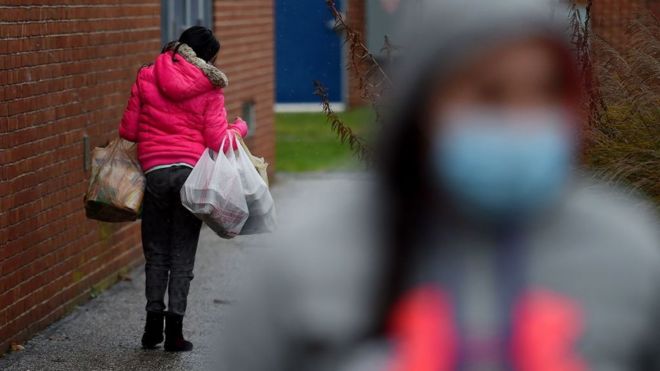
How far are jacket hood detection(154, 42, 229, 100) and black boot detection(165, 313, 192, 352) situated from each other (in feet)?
3.86

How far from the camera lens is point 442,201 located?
184 cm

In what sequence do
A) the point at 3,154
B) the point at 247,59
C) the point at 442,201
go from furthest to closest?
1. the point at 247,59
2. the point at 3,154
3. the point at 442,201

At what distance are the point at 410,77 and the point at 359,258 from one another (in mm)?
241

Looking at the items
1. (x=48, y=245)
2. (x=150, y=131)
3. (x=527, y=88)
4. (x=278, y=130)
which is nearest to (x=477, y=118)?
(x=527, y=88)

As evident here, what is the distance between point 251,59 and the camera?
50.3ft

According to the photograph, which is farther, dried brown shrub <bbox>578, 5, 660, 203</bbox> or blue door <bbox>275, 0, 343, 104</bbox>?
Result: blue door <bbox>275, 0, 343, 104</bbox>

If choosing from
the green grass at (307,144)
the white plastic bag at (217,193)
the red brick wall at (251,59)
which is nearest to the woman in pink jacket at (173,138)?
the white plastic bag at (217,193)

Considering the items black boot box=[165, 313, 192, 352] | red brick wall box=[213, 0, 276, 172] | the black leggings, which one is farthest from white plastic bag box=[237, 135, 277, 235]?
red brick wall box=[213, 0, 276, 172]

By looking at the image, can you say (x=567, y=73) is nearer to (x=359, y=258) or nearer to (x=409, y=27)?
(x=409, y=27)

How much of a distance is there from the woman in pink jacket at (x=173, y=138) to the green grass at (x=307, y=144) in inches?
298

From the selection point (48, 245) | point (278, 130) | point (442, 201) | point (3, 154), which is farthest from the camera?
point (278, 130)

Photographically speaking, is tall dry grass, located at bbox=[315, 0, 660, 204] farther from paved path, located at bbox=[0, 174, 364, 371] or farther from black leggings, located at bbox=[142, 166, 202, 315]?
black leggings, located at bbox=[142, 166, 202, 315]

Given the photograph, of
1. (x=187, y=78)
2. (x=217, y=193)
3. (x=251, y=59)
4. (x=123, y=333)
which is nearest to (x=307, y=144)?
(x=251, y=59)

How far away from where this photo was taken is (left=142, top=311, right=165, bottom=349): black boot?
7.75 metres
